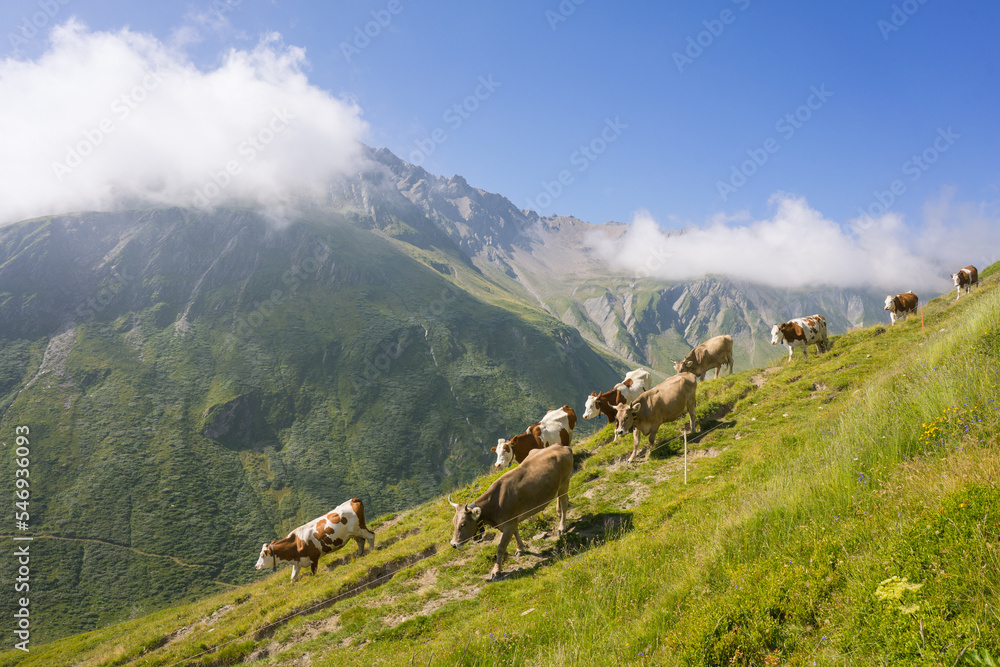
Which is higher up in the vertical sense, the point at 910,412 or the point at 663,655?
the point at 910,412

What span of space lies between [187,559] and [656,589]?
180942 millimetres

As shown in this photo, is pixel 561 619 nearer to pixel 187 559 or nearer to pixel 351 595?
pixel 351 595

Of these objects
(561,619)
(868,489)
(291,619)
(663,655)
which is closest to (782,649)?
(663,655)

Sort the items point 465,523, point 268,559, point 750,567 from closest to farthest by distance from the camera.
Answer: point 750,567 < point 465,523 < point 268,559

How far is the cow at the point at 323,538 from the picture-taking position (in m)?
24.4

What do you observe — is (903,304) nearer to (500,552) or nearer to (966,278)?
(966,278)

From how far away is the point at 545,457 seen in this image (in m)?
14.7

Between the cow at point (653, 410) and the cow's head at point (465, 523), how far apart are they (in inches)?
292

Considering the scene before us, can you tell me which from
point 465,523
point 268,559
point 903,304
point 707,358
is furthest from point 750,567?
point 903,304

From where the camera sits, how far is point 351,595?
15656 millimetres

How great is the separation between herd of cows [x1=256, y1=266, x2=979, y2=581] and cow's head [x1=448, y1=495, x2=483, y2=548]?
0.03 meters

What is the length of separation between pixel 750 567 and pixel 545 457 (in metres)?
8.25

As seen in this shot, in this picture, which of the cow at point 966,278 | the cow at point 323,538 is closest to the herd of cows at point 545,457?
the cow at point 323,538

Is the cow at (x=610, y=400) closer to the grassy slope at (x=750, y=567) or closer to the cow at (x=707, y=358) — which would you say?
the cow at (x=707, y=358)
